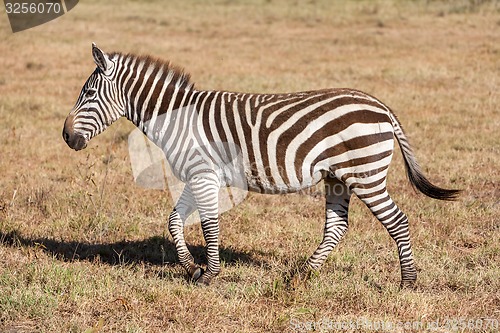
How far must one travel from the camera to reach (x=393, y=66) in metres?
18.1

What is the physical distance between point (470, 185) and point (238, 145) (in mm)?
4535

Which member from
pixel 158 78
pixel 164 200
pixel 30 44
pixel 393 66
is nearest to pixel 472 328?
pixel 158 78

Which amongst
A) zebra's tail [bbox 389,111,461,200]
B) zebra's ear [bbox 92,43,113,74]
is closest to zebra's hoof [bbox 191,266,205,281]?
zebra's ear [bbox 92,43,113,74]

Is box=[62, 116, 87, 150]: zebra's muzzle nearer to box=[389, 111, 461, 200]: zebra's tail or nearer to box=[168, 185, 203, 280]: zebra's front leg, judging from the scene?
box=[168, 185, 203, 280]: zebra's front leg

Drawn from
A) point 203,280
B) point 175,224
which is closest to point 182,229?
point 175,224

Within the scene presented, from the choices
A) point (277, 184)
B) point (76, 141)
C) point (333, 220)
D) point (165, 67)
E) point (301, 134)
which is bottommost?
point (333, 220)

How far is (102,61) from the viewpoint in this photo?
20.2 feet

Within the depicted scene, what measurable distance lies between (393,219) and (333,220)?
74 cm

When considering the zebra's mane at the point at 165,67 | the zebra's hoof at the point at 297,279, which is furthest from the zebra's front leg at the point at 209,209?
the zebra's mane at the point at 165,67

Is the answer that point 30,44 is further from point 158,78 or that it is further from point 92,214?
point 158,78

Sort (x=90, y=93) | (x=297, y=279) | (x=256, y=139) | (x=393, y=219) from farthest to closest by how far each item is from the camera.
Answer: (x=90, y=93) → (x=256, y=139) → (x=393, y=219) → (x=297, y=279)

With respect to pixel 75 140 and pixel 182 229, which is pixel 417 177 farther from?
pixel 75 140

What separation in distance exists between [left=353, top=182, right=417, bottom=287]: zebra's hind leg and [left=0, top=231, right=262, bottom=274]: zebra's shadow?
58.3 inches

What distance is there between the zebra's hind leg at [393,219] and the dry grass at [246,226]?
19cm
